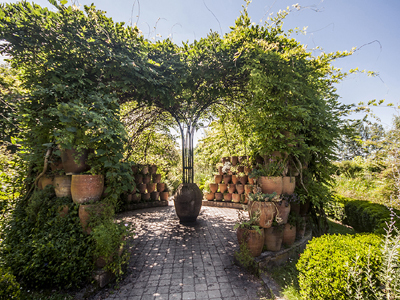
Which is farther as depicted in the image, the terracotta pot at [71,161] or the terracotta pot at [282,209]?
the terracotta pot at [282,209]

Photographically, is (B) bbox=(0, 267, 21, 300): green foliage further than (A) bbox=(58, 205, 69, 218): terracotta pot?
No

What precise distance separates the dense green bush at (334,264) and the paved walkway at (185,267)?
2.23ft

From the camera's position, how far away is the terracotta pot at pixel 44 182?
9.77 feet

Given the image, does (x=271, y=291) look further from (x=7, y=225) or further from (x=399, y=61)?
(x=399, y=61)

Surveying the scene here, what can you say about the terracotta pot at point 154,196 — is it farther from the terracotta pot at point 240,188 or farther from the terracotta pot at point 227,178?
the terracotta pot at point 240,188

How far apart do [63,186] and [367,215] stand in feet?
19.5

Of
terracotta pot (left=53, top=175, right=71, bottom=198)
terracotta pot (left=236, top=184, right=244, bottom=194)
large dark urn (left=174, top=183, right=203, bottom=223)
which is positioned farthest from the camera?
terracotta pot (left=236, top=184, right=244, bottom=194)

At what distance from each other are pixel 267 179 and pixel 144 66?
2.90 metres

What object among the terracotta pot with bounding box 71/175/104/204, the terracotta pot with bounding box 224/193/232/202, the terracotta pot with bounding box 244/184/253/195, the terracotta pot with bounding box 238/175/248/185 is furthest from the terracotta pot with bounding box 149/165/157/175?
the terracotta pot with bounding box 71/175/104/204

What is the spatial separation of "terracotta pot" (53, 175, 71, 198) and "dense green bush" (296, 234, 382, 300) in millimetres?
3346

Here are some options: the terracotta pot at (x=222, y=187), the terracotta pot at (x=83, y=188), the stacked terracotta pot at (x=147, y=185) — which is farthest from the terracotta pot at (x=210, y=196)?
the terracotta pot at (x=83, y=188)

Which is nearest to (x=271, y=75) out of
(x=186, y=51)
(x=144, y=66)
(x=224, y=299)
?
(x=186, y=51)

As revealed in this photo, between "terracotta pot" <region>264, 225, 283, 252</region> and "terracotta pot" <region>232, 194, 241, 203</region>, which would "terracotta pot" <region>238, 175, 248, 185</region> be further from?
"terracotta pot" <region>264, 225, 283, 252</region>

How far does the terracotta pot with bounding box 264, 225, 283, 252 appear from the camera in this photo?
3027mm
